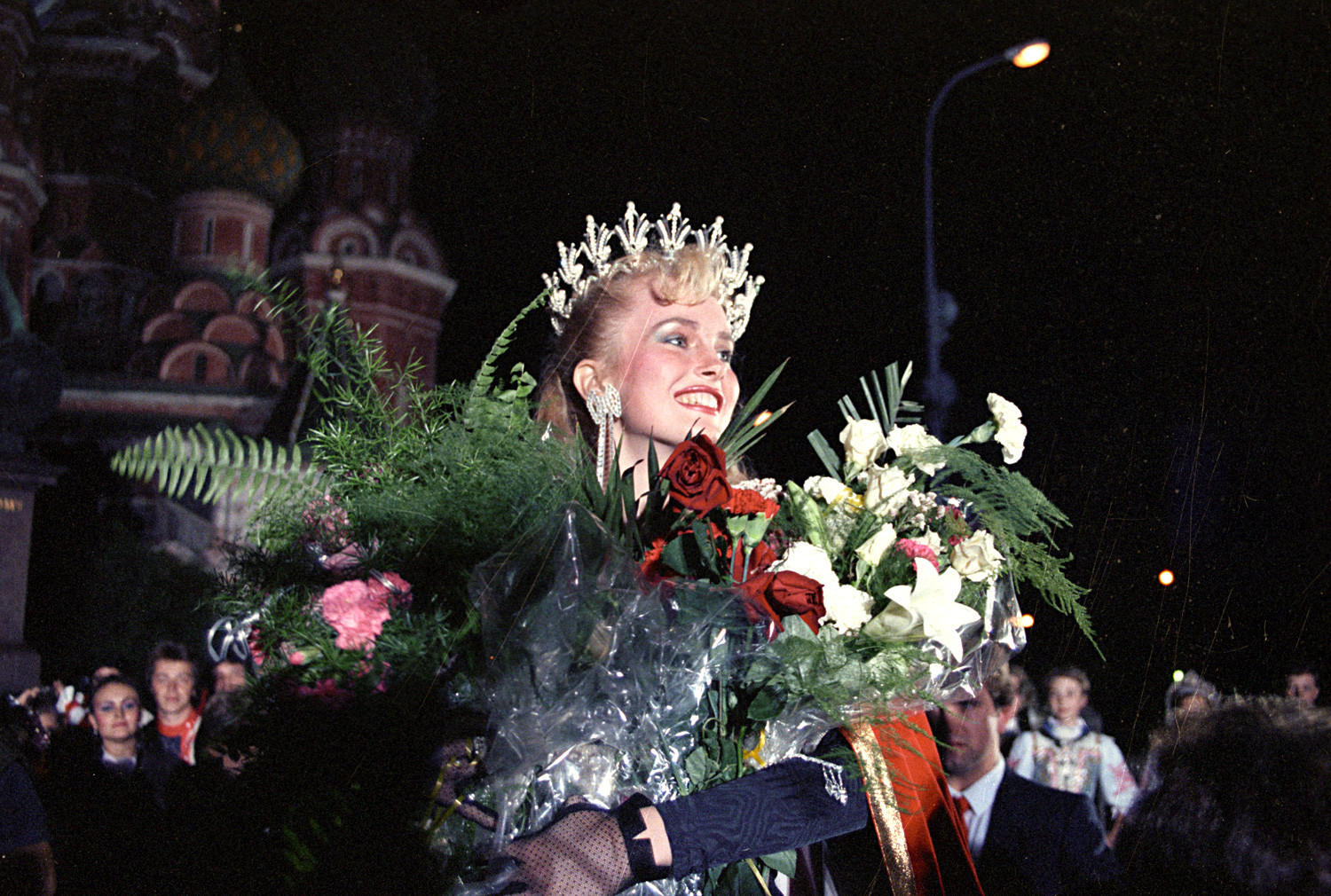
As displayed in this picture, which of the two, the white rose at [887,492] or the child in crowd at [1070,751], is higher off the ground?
the white rose at [887,492]

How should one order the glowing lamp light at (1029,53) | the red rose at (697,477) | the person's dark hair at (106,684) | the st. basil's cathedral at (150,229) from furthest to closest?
the st. basil's cathedral at (150,229) < the person's dark hair at (106,684) < the glowing lamp light at (1029,53) < the red rose at (697,477)

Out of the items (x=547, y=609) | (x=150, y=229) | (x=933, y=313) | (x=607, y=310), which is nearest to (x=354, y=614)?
(x=547, y=609)

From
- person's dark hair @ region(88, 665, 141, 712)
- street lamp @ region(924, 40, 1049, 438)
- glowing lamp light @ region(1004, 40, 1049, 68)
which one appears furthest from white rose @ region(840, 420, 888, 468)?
person's dark hair @ region(88, 665, 141, 712)

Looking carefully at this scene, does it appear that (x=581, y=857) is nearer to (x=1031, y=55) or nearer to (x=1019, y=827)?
(x=1019, y=827)

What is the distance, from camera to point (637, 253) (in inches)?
53.0

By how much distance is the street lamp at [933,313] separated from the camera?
1899 mm

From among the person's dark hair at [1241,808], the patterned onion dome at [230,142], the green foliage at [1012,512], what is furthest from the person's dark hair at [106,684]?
the person's dark hair at [1241,808]

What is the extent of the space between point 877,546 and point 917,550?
0.04 m

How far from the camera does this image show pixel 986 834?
2.23 meters

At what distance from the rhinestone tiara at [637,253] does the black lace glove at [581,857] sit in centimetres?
77

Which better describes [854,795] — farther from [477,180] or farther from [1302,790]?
[477,180]

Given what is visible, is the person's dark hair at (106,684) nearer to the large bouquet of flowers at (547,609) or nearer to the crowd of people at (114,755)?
the crowd of people at (114,755)

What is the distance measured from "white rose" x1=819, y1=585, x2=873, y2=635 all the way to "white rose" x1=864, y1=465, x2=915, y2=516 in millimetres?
138

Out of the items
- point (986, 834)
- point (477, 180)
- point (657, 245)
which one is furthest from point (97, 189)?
point (986, 834)
